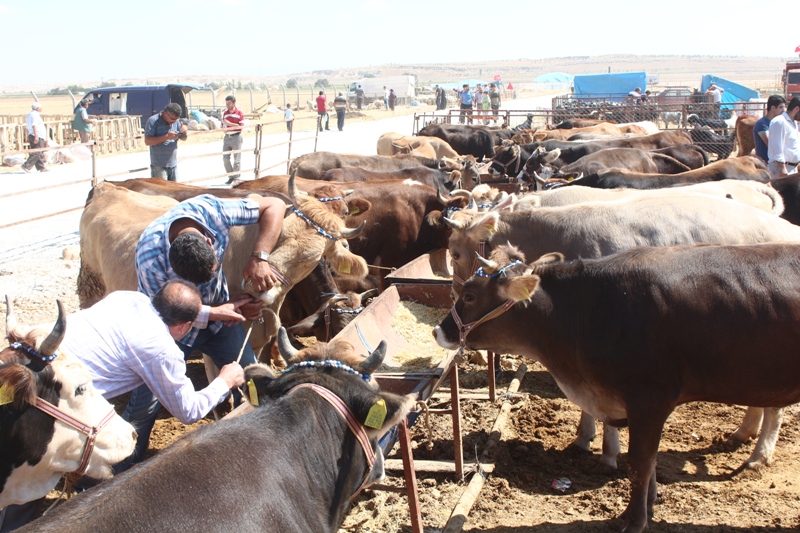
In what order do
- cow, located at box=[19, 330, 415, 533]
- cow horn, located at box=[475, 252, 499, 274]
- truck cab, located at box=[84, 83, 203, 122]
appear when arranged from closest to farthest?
cow, located at box=[19, 330, 415, 533] → cow horn, located at box=[475, 252, 499, 274] → truck cab, located at box=[84, 83, 203, 122]

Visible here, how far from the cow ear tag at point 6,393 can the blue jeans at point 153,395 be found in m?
1.00

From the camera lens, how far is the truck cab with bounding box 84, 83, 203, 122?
1237 inches

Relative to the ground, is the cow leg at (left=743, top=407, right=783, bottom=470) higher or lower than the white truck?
lower

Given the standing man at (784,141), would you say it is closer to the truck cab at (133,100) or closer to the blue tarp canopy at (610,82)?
the truck cab at (133,100)

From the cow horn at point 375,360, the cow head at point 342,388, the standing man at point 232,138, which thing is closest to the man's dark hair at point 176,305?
the cow head at point 342,388

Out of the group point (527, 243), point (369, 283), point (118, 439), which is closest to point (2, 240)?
point (369, 283)

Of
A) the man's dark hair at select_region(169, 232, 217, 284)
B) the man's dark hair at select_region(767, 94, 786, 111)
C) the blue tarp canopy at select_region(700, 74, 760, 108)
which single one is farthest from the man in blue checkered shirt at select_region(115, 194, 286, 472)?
the blue tarp canopy at select_region(700, 74, 760, 108)

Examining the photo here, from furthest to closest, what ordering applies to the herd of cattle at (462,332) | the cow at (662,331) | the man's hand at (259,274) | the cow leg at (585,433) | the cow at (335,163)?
the cow at (335,163), the cow leg at (585,433), the man's hand at (259,274), the cow at (662,331), the herd of cattle at (462,332)

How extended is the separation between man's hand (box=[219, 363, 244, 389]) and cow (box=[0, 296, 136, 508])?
2.03 ft

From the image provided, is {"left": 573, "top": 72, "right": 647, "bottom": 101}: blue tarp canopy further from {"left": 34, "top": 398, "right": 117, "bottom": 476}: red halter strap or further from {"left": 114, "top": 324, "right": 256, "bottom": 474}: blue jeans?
{"left": 34, "top": 398, "right": 117, "bottom": 476}: red halter strap

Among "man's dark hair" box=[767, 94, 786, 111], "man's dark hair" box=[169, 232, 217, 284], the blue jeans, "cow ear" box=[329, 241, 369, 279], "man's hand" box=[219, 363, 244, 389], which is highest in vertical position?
"man's dark hair" box=[767, 94, 786, 111]

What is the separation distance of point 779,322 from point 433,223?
4757 mm

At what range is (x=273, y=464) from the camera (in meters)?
2.57

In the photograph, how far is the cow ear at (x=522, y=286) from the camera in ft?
14.6
